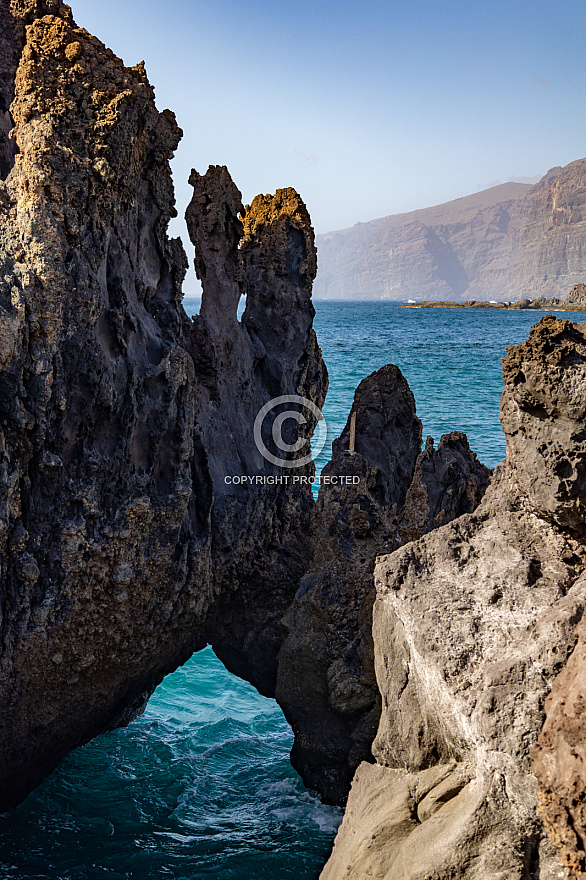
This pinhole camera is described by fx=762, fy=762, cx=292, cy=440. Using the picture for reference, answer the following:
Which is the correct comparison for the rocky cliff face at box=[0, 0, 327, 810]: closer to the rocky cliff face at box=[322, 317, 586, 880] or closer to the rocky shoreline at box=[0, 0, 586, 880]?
the rocky shoreline at box=[0, 0, 586, 880]

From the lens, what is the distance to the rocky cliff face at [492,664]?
10.5 ft

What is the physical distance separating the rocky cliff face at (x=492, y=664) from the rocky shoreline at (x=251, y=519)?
12 mm

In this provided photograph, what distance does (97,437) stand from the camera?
5.76 metres

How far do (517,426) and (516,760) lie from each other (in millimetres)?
1562

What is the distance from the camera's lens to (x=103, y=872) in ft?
18.2

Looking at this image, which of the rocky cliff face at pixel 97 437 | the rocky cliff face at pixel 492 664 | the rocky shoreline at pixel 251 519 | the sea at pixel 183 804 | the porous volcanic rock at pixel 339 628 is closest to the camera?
the rocky cliff face at pixel 492 664

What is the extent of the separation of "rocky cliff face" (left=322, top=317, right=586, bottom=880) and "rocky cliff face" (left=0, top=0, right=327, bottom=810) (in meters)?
2.40

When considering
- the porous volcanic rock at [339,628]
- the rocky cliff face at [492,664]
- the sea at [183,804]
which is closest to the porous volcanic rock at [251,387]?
the porous volcanic rock at [339,628]

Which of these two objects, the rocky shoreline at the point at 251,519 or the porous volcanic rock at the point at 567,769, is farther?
the rocky shoreline at the point at 251,519

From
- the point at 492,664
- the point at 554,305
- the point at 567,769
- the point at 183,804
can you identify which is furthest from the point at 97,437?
the point at 554,305

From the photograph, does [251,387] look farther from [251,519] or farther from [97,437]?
[97,437]

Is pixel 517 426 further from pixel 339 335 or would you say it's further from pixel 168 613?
pixel 339 335

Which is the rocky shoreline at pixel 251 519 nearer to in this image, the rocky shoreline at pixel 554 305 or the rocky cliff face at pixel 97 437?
the rocky cliff face at pixel 97 437

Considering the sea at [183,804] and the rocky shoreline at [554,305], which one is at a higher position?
the rocky shoreline at [554,305]
